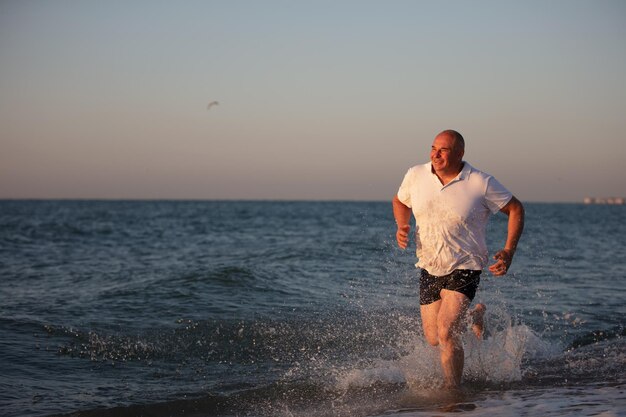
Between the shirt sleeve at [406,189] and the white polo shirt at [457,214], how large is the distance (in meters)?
0.16

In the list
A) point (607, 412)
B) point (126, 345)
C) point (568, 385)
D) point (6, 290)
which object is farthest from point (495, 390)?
point (6, 290)

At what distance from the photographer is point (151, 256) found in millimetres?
20172

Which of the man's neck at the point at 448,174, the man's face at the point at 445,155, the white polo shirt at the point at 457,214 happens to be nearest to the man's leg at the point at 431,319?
the white polo shirt at the point at 457,214

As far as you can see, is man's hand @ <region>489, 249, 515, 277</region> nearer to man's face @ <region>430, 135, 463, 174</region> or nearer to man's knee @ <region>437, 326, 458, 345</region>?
man's knee @ <region>437, 326, 458, 345</region>

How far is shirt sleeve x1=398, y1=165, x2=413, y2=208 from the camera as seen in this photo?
20.3ft

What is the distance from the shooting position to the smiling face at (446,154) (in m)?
5.84

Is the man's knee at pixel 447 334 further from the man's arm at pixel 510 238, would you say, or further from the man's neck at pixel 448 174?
the man's neck at pixel 448 174

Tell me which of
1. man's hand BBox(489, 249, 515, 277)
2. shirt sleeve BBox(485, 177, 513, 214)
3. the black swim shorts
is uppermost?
shirt sleeve BBox(485, 177, 513, 214)

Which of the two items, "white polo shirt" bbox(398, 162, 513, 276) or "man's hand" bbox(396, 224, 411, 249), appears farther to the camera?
"man's hand" bbox(396, 224, 411, 249)

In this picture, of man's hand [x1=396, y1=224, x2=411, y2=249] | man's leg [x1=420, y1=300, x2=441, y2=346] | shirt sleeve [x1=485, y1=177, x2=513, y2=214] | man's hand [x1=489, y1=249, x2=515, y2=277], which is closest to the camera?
man's hand [x1=489, y1=249, x2=515, y2=277]

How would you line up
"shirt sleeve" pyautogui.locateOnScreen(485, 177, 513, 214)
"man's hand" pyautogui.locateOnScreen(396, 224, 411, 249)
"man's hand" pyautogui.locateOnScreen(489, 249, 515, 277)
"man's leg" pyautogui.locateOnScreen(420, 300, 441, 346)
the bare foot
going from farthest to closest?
the bare foot < "man's leg" pyautogui.locateOnScreen(420, 300, 441, 346) < "man's hand" pyautogui.locateOnScreen(396, 224, 411, 249) < "shirt sleeve" pyautogui.locateOnScreen(485, 177, 513, 214) < "man's hand" pyautogui.locateOnScreen(489, 249, 515, 277)

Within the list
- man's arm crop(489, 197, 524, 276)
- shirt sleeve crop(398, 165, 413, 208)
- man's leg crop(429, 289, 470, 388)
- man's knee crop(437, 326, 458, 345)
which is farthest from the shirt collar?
man's knee crop(437, 326, 458, 345)

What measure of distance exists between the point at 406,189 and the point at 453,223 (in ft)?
1.86

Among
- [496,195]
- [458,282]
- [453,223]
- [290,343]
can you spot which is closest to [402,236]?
[453,223]
